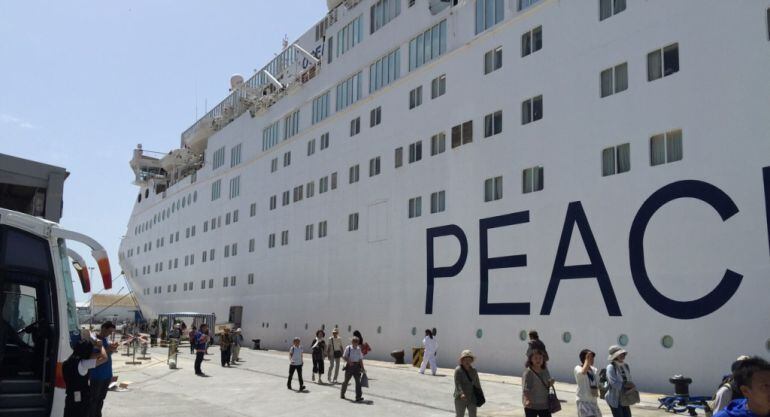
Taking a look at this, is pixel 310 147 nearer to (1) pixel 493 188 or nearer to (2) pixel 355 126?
(2) pixel 355 126

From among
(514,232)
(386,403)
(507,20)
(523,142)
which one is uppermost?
(507,20)

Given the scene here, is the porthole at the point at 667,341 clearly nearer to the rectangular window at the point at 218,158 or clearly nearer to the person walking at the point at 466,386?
the person walking at the point at 466,386

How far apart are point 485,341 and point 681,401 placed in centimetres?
934

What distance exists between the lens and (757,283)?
1569cm

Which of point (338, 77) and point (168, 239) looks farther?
point (168, 239)

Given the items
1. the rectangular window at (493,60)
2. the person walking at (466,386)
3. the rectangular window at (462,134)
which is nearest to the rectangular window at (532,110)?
the rectangular window at (493,60)

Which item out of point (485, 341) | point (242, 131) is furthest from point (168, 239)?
point (485, 341)

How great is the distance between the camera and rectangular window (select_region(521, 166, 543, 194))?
22.0 metres

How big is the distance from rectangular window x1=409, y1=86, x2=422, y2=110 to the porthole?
1526 centimetres

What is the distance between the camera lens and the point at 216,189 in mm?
51156

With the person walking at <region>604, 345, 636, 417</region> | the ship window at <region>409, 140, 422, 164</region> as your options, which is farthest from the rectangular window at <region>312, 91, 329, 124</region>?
the person walking at <region>604, 345, 636, 417</region>

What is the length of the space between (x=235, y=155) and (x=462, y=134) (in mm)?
27420

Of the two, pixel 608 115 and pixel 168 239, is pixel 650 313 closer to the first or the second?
pixel 608 115

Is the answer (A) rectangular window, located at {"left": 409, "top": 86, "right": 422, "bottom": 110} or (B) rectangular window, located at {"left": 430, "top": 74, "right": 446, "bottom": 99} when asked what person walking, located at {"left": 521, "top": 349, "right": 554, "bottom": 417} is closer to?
(B) rectangular window, located at {"left": 430, "top": 74, "right": 446, "bottom": 99}
